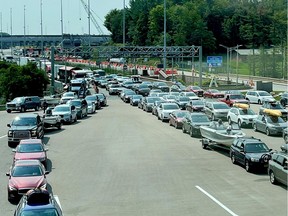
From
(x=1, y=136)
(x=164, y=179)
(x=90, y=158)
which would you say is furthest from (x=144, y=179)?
(x=1, y=136)

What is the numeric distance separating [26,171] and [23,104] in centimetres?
3902

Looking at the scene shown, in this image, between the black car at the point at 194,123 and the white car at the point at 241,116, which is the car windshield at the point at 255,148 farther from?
the white car at the point at 241,116

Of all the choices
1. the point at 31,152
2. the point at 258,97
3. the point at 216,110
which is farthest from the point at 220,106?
the point at 31,152

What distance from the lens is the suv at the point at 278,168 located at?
22000 millimetres

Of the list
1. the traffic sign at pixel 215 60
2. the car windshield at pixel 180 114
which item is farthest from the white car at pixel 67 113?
the traffic sign at pixel 215 60

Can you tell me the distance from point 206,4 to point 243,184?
153 m

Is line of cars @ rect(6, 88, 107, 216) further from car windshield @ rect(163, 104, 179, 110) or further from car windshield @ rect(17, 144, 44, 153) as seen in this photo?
car windshield @ rect(163, 104, 179, 110)

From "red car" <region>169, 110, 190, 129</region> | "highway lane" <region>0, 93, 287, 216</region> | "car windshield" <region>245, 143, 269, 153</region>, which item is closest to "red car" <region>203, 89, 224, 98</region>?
"red car" <region>169, 110, 190, 129</region>

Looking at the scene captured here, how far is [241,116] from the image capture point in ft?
136

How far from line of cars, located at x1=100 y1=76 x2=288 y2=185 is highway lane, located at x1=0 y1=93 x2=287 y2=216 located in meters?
0.58

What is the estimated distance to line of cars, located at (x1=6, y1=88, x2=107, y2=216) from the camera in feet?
57.0

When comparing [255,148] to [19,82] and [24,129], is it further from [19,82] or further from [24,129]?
[19,82]

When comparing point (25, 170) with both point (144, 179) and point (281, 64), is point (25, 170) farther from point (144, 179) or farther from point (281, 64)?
point (281, 64)

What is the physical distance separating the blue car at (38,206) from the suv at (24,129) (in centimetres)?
1647
